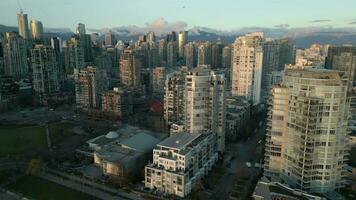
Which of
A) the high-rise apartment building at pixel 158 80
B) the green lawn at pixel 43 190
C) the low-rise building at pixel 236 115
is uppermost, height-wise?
the high-rise apartment building at pixel 158 80

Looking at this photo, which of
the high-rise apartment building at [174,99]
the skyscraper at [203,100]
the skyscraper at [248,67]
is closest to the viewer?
the skyscraper at [203,100]

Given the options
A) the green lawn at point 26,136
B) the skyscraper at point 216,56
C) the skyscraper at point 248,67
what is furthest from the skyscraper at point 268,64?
the green lawn at point 26,136

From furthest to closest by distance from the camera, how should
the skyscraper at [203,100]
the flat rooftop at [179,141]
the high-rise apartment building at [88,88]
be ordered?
the high-rise apartment building at [88,88] < the skyscraper at [203,100] < the flat rooftop at [179,141]

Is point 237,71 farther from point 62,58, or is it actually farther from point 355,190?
point 62,58

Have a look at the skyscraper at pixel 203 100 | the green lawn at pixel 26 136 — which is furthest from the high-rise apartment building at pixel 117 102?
the skyscraper at pixel 203 100

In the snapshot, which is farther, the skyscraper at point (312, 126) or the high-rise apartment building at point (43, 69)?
the high-rise apartment building at point (43, 69)

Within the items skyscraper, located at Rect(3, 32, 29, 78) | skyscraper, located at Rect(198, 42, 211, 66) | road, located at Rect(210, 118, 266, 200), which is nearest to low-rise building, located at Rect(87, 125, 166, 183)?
road, located at Rect(210, 118, 266, 200)

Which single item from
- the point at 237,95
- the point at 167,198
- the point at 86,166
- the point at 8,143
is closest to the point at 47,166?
the point at 86,166

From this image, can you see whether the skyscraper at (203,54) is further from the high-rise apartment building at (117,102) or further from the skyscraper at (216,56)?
the high-rise apartment building at (117,102)

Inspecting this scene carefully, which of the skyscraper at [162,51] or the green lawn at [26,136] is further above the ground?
the skyscraper at [162,51]
